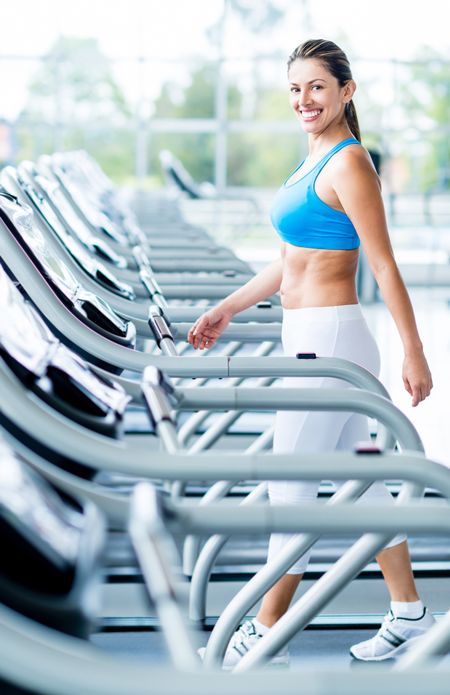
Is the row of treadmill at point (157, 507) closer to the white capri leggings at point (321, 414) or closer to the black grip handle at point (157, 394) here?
the black grip handle at point (157, 394)

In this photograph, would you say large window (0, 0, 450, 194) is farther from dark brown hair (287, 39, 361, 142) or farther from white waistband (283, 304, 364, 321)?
white waistband (283, 304, 364, 321)

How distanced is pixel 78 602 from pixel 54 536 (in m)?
0.09

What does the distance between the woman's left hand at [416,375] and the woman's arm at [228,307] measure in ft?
1.58

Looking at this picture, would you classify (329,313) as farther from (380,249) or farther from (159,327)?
(159,327)

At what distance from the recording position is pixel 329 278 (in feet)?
7.65

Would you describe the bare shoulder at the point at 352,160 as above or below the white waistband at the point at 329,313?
above

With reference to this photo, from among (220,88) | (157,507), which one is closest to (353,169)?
(157,507)

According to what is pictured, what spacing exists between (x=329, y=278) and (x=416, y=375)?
0.31 metres

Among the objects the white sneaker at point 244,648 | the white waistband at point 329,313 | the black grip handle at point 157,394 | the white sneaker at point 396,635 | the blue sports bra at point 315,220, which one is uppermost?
the blue sports bra at point 315,220

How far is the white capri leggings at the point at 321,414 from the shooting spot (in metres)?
2.27

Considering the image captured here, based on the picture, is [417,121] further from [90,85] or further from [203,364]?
[203,364]

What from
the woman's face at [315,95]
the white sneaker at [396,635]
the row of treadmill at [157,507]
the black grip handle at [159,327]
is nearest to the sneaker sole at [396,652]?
the white sneaker at [396,635]

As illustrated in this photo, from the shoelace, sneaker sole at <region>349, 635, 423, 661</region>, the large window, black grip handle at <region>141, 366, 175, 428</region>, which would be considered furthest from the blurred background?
black grip handle at <region>141, 366, 175, 428</region>

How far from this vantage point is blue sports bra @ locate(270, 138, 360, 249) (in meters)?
2.29
